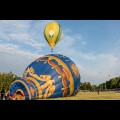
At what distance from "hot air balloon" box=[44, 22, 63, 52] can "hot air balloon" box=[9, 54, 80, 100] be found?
8062 mm

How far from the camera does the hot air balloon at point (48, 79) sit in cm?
1439

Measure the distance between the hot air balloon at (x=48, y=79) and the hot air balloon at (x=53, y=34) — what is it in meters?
8.06

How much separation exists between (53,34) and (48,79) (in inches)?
419

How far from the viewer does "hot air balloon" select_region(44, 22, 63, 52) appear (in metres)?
25.2

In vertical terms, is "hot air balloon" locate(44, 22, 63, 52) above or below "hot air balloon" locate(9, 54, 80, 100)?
above

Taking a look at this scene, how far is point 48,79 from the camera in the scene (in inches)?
604

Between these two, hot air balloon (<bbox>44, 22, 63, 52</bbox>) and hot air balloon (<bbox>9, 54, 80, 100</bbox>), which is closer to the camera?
hot air balloon (<bbox>9, 54, 80, 100</bbox>)

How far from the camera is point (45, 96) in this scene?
15.1m

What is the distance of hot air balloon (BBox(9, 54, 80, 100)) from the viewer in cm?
1439

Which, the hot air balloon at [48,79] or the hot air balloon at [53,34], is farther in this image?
the hot air balloon at [53,34]
